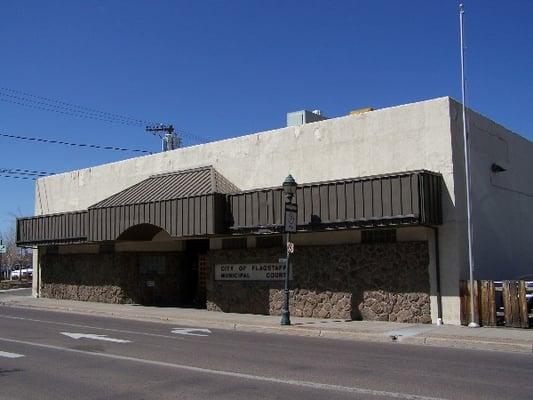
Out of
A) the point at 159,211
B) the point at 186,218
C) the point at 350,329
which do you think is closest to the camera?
the point at 350,329

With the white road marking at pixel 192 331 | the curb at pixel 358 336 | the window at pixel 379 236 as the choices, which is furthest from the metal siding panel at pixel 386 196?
the white road marking at pixel 192 331

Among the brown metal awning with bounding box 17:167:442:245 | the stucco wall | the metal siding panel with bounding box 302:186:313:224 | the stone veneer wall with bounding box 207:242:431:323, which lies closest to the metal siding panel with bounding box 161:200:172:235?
the brown metal awning with bounding box 17:167:442:245

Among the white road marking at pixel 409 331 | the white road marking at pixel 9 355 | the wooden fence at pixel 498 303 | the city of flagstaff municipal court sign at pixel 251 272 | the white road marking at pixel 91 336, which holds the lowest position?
the white road marking at pixel 409 331

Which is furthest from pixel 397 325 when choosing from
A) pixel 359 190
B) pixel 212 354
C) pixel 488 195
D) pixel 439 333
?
pixel 212 354

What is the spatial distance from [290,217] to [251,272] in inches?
171

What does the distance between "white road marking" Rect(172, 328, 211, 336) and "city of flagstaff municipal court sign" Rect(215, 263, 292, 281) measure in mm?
4196

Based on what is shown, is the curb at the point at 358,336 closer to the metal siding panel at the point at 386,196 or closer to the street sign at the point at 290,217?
the street sign at the point at 290,217

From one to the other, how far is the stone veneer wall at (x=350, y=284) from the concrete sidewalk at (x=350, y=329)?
23.4 inches

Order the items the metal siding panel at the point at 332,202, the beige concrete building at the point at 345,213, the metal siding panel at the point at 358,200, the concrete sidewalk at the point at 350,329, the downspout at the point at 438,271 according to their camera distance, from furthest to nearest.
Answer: the metal siding panel at the point at 332,202
the metal siding panel at the point at 358,200
the beige concrete building at the point at 345,213
the downspout at the point at 438,271
the concrete sidewalk at the point at 350,329

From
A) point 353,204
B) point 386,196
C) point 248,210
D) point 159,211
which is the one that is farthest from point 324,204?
point 159,211

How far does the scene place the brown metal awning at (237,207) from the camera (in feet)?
56.8

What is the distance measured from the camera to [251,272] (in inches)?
883

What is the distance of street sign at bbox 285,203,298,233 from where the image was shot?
61.4 ft

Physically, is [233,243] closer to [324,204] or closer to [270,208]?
[270,208]
